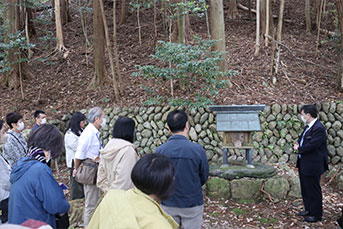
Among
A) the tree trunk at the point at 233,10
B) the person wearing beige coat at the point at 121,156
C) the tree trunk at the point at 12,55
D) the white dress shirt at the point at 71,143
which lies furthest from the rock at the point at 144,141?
the tree trunk at the point at 233,10

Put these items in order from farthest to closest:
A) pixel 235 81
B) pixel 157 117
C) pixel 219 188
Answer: pixel 235 81, pixel 157 117, pixel 219 188

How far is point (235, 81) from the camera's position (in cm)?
901

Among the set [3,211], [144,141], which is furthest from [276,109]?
[3,211]

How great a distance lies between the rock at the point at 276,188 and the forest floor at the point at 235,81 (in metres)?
0.18

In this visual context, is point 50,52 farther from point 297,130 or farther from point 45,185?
point 45,185

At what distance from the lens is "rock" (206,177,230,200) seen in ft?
18.8

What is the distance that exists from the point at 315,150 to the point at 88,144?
3.62 metres

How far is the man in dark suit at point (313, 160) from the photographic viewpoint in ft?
15.1

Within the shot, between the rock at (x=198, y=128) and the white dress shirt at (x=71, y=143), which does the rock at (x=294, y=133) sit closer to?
the rock at (x=198, y=128)

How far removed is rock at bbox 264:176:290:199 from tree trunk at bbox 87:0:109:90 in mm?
6687

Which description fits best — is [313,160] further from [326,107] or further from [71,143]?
[71,143]

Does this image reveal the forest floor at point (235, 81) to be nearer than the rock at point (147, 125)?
A: Yes

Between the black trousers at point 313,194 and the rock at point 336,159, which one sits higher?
the black trousers at point 313,194

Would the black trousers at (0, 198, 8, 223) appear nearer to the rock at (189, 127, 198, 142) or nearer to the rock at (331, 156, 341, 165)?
the rock at (189, 127, 198, 142)
